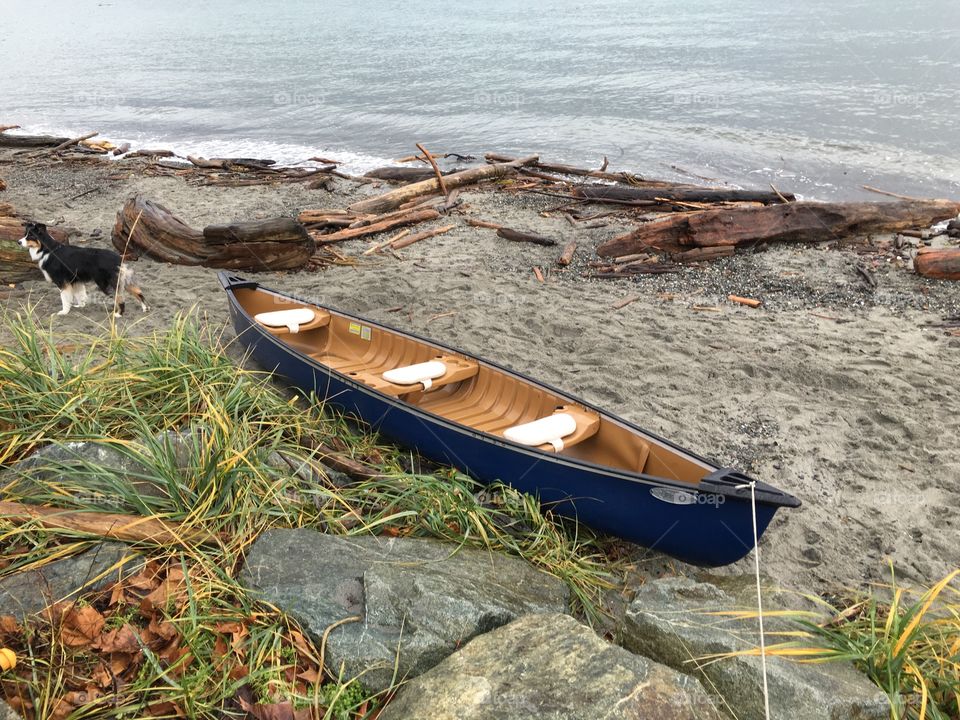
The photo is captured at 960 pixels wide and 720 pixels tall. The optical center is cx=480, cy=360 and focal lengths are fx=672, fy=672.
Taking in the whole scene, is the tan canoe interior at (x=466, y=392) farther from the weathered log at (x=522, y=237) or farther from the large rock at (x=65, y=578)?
the weathered log at (x=522, y=237)

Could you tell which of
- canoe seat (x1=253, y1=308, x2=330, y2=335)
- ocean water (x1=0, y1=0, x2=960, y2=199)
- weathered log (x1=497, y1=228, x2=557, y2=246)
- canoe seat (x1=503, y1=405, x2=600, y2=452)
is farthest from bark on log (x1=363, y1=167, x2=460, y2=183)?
canoe seat (x1=503, y1=405, x2=600, y2=452)

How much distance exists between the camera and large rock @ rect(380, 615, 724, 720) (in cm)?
279

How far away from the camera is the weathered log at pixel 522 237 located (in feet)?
38.8

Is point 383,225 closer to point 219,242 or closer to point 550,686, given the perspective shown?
point 219,242

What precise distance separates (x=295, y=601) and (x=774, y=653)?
2.41 meters

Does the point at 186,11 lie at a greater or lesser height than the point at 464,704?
greater

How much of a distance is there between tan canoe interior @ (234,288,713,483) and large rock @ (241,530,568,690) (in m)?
1.23

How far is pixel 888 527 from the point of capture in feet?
18.1

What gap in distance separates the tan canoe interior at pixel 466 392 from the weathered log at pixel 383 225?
4.07 metres

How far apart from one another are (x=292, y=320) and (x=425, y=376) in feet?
6.32

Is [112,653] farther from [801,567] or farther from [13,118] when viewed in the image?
[13,118]

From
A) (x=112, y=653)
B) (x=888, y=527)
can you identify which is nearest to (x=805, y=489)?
(x=888, y=527)

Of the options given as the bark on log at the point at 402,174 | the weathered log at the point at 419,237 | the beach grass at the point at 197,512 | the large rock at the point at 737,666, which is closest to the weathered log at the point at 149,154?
the bark on log at the point at 402,174

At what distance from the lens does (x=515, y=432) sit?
541 cm
